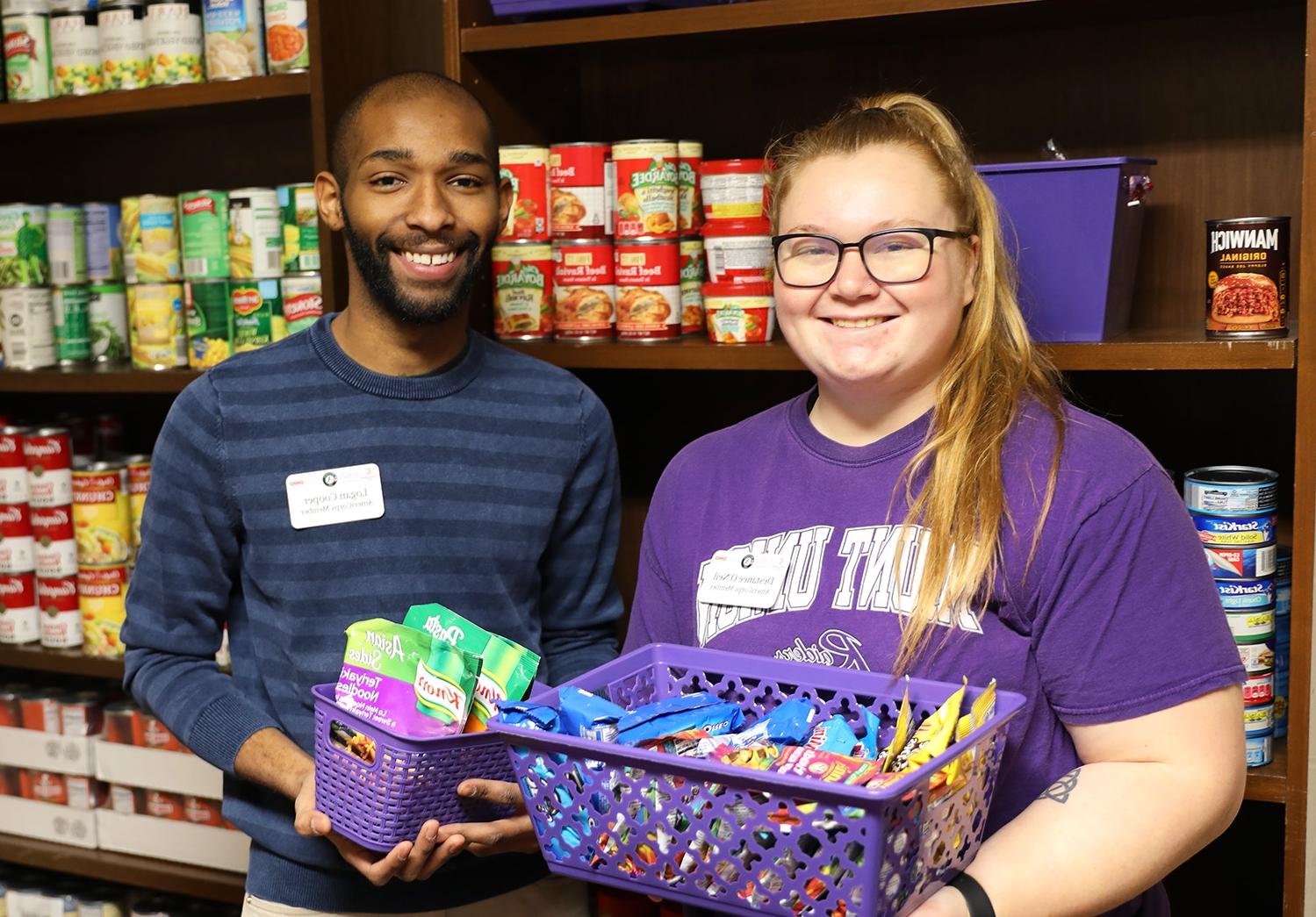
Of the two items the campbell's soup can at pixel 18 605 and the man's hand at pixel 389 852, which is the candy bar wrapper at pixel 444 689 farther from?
the campbell's soup can at pixel 18 605

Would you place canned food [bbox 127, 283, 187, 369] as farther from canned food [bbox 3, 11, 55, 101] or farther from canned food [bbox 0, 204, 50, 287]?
canned food [bbox 3, 11, 55, 101]

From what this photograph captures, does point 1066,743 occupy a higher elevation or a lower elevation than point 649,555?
lower

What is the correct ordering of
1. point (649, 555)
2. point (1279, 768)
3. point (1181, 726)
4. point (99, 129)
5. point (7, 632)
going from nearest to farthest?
1. point (1181, 726)
2. point (649, 555)
3. point (1279, 768)
4. point (7, 632)
5. point (99, 129)

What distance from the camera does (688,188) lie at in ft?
6.33

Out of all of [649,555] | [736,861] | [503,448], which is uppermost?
[503,448]

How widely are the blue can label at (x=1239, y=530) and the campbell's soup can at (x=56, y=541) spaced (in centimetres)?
192

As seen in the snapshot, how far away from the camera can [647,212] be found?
1.89m

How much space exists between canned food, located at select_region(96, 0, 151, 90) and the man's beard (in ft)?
2.78

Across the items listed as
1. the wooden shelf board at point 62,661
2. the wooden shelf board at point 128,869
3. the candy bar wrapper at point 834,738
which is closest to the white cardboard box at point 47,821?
the wooden shelf board at point 128,869

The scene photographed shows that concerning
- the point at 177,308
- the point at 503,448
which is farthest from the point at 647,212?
the point at 177,308

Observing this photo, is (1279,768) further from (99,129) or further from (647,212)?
(99,129)

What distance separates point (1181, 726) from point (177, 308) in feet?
5.86

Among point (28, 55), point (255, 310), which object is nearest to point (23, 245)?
point (28, 55)

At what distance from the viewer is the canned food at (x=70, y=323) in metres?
2.42
